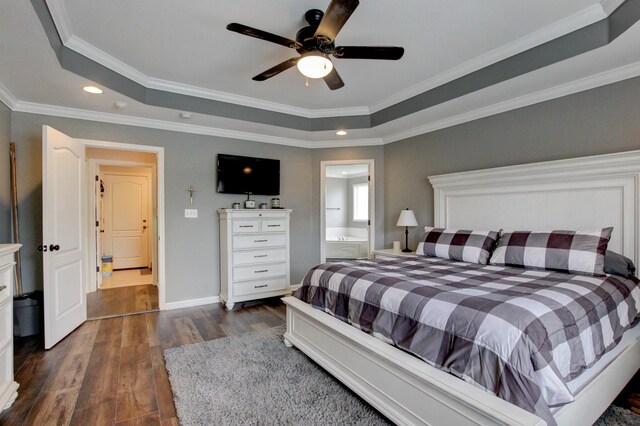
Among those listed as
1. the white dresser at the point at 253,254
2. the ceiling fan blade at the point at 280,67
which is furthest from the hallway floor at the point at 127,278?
the ceiling fan blade at the point at 280,67

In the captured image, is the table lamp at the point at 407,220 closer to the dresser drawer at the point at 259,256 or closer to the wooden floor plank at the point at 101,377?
the dresser drawer at the point at 259,256

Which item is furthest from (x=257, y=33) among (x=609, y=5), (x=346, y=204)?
(x=346, y=204)

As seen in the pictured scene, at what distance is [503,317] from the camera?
1.42m

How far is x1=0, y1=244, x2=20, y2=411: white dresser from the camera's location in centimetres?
192

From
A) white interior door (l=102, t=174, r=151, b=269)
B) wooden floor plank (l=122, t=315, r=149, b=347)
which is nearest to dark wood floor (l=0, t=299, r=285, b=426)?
wooden floor plank (l=122, t=315, r=149, b=347)

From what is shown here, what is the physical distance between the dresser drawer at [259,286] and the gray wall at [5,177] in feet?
7.59

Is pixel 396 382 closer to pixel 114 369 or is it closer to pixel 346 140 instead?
pixel 114 369

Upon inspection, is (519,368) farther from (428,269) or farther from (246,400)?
(246,400)

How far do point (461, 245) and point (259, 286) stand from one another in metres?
2.50

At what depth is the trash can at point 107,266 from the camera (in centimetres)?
612

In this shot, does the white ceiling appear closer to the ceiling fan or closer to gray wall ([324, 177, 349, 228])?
the ceiling fan

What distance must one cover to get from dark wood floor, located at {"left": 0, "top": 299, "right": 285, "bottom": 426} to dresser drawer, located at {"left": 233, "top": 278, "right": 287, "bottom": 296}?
26cm

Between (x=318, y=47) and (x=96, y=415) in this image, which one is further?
(x=318, y=47)

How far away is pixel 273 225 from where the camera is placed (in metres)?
4.30
